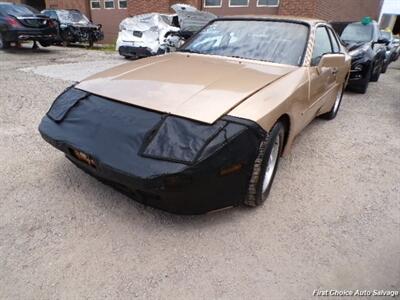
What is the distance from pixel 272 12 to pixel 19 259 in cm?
1237

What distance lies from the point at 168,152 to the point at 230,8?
12.4 m

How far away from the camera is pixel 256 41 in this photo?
3.26 metres

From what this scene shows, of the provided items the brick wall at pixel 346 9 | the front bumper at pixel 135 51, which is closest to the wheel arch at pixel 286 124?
the front bumper at pixel 135 51

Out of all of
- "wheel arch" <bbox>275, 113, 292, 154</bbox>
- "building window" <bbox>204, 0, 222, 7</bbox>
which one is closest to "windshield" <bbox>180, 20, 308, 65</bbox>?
"wheel arch" <bbox>275, 113, 292, 154</bbox>

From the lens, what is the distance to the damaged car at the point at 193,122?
75.9 inches

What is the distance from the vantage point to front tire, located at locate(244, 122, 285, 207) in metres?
2.31

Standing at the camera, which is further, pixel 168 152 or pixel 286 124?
pixel 286 124

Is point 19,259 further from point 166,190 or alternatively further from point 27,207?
point 166,190

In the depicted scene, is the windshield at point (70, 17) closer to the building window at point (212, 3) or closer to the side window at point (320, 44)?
the building window at point (212, 3)

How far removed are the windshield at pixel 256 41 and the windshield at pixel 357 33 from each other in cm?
519

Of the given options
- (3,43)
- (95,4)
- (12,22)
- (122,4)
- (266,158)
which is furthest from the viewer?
(95,4)

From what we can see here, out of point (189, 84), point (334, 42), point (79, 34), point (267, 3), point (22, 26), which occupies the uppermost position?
point (267, 3)

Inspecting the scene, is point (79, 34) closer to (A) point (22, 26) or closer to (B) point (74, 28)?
(B) point (74, 28)

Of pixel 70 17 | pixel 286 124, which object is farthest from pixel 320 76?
pixel 70 17
